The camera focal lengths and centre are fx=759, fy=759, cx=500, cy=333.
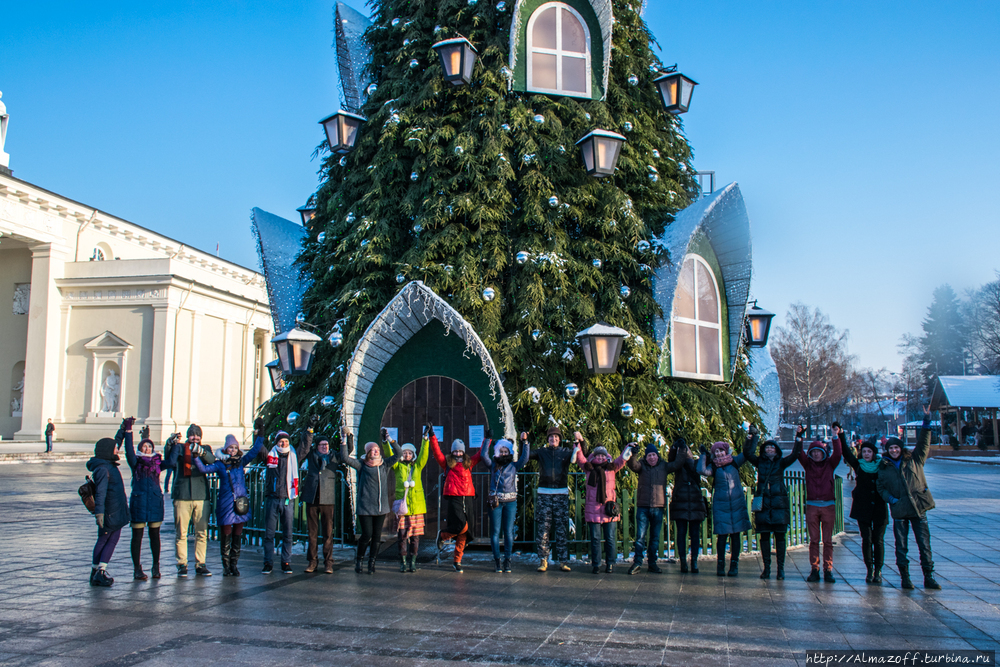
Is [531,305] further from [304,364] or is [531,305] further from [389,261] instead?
[304,364]

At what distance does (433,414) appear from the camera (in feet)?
37.5

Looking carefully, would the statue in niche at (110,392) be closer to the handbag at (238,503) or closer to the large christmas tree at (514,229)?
the large christmas tree at (514,229)

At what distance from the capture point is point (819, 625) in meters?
6.46

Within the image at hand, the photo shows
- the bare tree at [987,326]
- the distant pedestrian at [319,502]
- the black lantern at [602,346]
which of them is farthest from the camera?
the bare tree at [987,326]

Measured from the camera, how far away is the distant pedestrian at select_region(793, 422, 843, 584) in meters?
8.61

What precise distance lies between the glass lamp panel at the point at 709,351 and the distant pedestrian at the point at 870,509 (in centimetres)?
383

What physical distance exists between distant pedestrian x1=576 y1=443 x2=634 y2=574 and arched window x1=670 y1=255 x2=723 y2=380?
3.25 meters

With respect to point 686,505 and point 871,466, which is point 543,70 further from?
point 871,466

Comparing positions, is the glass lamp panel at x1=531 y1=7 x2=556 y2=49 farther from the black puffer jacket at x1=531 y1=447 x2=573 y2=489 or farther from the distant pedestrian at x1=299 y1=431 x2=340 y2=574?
the distant pedestrian at x1=299 y1=431 x2=340 y2=574

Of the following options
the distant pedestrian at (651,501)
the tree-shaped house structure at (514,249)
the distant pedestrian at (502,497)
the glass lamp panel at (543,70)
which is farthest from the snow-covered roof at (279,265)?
the distant pedestrian at (651,501)

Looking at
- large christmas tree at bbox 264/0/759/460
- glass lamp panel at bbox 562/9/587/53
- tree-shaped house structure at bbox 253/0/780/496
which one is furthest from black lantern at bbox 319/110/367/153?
glass lamp panel at bbox 562/9/587/53

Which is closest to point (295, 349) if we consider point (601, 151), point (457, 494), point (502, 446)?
point (457, 494)

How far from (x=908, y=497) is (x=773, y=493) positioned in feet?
4.61

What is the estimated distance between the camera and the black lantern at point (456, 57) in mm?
11688
